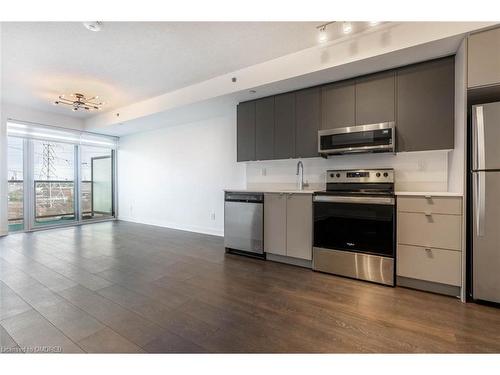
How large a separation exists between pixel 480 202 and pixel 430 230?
1.52 ft

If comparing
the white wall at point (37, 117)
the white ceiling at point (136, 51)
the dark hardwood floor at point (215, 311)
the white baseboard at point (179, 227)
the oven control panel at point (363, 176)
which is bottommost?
the dark hardwood floor at point (215, 311)

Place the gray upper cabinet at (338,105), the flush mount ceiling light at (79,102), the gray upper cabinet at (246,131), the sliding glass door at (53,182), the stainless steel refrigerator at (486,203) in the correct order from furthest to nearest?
the sliding glass door at (53,182) < the flush mount ceiling light at (79,102) < the gray upper cabinet at (246,131) < the gray upper cabinet at (338,105) < the stainless steel refrigerator at (486,203)

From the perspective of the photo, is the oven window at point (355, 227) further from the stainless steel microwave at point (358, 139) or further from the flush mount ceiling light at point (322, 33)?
the flush mount ceiling light at point (322, 33)

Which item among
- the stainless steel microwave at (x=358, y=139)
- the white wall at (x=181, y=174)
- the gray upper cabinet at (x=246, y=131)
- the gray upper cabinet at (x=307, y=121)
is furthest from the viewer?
the white wall at (x=181, y=174)

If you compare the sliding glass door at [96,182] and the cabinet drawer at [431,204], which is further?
the sliding glass door at [96,182]

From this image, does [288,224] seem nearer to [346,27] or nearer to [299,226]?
[299,226]

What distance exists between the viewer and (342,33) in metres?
2.55

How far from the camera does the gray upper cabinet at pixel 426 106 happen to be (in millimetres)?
2477

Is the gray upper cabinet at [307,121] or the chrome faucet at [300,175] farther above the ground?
the gray upper cabinet at [307,121]

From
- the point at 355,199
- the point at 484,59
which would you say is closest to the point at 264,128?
the point at 355,199

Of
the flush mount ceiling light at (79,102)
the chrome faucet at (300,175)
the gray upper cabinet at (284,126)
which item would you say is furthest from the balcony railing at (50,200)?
the chrome faucet at (300,175)

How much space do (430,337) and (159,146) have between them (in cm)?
586

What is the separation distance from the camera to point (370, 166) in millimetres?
3125

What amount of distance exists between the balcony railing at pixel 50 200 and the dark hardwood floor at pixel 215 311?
2.53 metres
